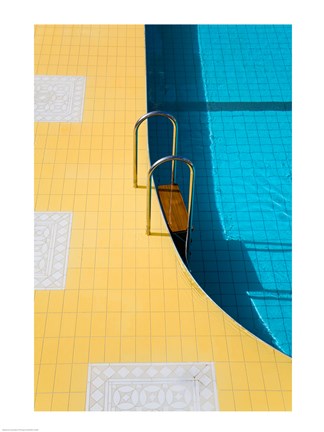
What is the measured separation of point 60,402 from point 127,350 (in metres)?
0.49

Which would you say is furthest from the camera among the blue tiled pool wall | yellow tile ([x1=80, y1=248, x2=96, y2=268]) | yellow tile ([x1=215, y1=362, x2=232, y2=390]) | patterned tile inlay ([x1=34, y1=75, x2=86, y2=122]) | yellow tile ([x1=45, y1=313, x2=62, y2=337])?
patterned tile inlay ([x1=34, y1=75, x2=86, y2=122])

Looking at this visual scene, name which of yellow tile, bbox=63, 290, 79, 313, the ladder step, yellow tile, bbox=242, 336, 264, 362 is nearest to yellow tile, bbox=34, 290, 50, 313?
yellow tile, bbox=63, 290, 79, 313

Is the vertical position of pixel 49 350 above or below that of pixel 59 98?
below

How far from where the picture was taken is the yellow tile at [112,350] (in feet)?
10.9

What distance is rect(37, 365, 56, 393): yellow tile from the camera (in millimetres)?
3189

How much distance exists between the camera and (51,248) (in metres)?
3.95

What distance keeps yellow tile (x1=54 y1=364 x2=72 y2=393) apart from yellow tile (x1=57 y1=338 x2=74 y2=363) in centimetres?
4

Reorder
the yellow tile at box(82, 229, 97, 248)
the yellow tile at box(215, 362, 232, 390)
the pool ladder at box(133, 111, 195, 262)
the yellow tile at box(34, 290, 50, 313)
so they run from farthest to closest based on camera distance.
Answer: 1. the pool ladder at box(133, 111, 195, 262)
2. the yellow tile at box(82, 229, 97, 248)
3. the yellow tile at box(34, 290, 50, 313)
4. the yellow tile at box(215, 362, 232, 390)

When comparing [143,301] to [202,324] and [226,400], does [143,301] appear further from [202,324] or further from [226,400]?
[226,400]

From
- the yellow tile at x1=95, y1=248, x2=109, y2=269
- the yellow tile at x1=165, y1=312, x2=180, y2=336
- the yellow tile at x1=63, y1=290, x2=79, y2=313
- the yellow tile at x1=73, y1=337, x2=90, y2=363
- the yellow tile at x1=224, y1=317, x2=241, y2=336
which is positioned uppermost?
the yellow tile at x1=95, y1=248, x2=109, y2=269

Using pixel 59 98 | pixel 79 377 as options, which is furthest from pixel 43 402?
pixel 59 98

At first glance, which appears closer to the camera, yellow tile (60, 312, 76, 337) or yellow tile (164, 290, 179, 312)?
yellow tile (60, 312, 76, 337)

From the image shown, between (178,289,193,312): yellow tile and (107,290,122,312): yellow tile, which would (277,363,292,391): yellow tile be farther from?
(107,290,122,312): yellow tile
